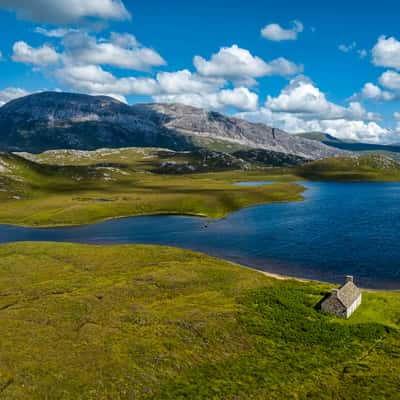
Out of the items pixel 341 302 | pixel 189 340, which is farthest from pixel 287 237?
pixel 189 340

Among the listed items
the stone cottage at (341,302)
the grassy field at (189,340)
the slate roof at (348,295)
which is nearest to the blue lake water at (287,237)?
the grassy field at (189,340)

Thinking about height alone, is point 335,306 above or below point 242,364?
above

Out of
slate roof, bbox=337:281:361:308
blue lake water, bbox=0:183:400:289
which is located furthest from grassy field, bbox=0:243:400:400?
blue lake water, bbox=0:183:400:289

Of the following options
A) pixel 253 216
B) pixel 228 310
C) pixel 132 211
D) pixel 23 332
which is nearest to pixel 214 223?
pixel 253 216

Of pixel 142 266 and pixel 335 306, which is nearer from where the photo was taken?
pixel 335 306

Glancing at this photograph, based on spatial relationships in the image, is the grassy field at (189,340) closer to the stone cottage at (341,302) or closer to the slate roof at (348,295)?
the stone cottage at (341,302)

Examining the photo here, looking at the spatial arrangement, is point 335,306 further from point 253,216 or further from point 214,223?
point 253,216

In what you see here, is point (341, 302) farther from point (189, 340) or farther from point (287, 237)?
point (287, 237)
